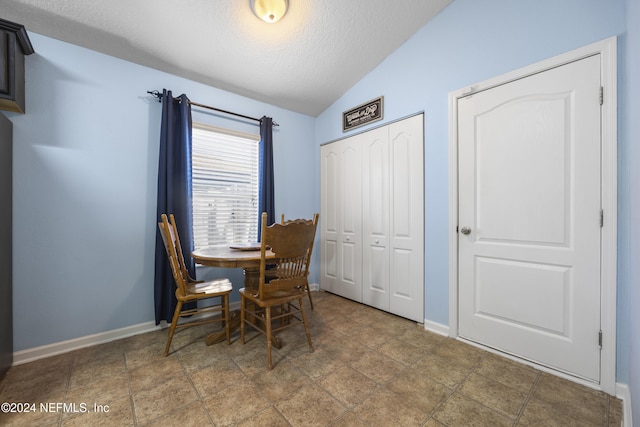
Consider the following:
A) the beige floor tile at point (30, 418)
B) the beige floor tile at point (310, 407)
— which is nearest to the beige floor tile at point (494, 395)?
the beige floor tile at point (310, 407)

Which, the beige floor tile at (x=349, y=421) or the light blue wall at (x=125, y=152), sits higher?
the light blue wall at (x=125, y=152)

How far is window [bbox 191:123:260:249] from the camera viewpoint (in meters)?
2.73

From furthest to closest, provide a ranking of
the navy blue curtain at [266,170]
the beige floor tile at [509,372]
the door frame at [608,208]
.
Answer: the navy blue curtain at [266,170]
the beige floor tile at [509,372]
the door frame at [608,208]

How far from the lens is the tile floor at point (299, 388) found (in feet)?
4.48

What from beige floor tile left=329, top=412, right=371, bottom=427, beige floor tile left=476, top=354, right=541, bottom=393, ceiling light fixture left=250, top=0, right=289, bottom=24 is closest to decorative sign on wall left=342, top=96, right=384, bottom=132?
ceiling light fixture left=250, top=0, right=289, bottom=24

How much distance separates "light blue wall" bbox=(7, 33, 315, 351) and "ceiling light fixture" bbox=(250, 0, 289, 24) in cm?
116

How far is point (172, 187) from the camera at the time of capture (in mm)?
2400

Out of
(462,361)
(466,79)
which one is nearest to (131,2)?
(466,79)

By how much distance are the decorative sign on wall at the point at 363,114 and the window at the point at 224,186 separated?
1.16m

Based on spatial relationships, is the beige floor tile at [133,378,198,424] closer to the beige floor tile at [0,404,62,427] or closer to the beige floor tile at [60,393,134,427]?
the beige floor tile at [60,393,134,427]

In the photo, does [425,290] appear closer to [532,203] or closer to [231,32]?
[532,203]

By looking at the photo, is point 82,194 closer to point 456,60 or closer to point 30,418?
point 30,418

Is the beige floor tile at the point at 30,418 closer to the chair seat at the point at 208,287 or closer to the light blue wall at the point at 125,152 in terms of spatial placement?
the light blue wall at the point at 125,152

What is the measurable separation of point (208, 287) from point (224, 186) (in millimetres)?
1214
